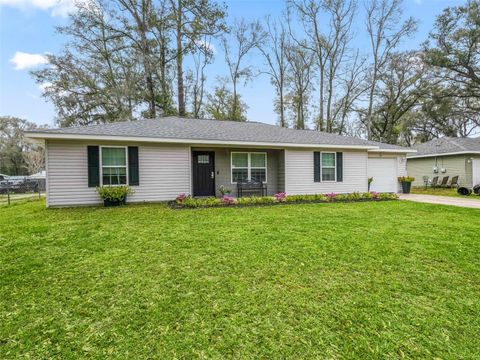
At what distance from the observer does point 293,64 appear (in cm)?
2255

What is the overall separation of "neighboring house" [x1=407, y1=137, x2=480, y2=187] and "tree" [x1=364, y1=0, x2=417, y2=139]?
7.53 m

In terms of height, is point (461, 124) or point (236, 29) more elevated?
point (236, 29)

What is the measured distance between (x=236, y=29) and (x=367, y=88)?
41.0 ft

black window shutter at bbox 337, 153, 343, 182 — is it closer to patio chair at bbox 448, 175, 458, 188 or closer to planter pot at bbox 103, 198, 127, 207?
patio chair at bbox 448, 175, 458, 188

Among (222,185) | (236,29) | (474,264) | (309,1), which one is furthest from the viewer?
(236,29)

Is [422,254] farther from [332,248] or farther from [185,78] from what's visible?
[185,78]

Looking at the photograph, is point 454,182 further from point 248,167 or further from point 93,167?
point 93,167

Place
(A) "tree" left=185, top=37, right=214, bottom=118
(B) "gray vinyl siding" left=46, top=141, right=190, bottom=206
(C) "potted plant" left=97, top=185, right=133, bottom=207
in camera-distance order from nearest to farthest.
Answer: (B) "gray vinyl siding" left=46, top=141, right=190, bottom=206
(C) "potted plant" left=97, top=185, right=133, bottom=207
(A) "tree" left=185, top=37, right=214, bottom=118

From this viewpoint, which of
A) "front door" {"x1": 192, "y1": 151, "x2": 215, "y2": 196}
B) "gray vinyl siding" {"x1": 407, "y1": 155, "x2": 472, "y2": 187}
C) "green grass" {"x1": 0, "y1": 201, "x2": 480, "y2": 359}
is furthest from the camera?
"gray vinyl siding" {"x1": 407, "y1": 155, "x2": 472, "y2": 187}

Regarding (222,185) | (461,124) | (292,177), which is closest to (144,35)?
(222,185)

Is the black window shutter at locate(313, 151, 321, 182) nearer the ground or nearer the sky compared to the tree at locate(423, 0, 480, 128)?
nearer the ground

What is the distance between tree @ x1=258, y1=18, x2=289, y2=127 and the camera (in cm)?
2156

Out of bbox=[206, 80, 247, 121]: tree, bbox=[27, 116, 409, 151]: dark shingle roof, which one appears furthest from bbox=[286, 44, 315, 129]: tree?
bbox=[27, 116, 409, 151]: dark shingle roof

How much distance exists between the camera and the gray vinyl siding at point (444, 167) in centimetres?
1499
